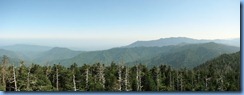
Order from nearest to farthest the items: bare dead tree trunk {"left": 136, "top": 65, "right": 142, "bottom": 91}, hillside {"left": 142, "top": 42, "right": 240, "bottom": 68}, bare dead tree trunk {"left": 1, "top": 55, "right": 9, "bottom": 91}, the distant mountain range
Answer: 1. bare dead tree trunk {"left": 136, "top": 65, "right": 142, "bottom": 91}
2. bare dead tree trunk {"left": 1, "top": 55, "right": 9, "bottom": 91}
3. the distant mountain range
4. hillside {"left": 142, "top": 42, "right": 240, "bottom": 68}

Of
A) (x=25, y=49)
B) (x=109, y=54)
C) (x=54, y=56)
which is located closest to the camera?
(x=54, y=56)

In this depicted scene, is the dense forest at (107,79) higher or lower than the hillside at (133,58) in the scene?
lower

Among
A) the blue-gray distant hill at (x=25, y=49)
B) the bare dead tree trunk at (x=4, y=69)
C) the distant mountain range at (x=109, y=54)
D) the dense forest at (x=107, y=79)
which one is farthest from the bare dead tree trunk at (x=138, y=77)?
the blue-gray distant hill at (x=25, y=49)

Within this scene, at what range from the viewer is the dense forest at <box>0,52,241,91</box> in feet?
23.5

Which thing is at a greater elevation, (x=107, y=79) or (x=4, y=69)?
(x=4, y=69)

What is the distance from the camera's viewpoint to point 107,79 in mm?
7855

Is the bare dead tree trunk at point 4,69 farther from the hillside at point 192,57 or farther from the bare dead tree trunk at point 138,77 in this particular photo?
the hillside at point 192,57

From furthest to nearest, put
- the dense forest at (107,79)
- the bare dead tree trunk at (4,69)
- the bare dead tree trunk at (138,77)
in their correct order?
1. the bare dead tree trunk at (4,69)
2. the bare dead tree trunk at (138,77)
3. the dense forest at (107,79)

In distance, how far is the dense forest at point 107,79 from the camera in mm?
7172

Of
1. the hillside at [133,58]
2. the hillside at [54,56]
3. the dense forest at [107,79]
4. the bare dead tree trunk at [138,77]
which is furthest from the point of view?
the hillside at [54,56]

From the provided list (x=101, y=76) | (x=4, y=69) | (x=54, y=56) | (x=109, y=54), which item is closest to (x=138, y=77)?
(x=101, y=76)

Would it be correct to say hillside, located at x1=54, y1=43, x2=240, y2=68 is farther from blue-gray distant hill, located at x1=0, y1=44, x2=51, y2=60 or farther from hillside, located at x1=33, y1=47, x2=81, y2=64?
blue-gray distant hill, located at x1=0, y1=44, x2=51, y2=60

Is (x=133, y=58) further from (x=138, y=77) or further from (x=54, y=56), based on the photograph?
(x=138, y=77)

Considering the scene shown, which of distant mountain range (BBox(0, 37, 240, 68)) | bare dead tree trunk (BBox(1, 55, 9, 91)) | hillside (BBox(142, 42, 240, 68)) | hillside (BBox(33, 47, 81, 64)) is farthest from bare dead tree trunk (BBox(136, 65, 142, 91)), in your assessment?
bare dead tree trunk (BBox(1, 55, 9, 91))
